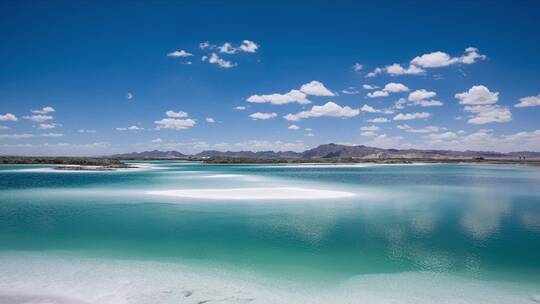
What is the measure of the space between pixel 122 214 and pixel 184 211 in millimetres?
3390

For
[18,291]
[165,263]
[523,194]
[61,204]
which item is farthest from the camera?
[523,194]

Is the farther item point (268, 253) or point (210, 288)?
point (268, 253)

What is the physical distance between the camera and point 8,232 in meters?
15.6

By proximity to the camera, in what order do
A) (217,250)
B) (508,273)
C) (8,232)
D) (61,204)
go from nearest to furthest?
1. (508,273)
2. (217,250)
3. (8,232)
4. (61,204)

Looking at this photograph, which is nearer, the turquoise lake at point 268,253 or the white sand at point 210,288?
the white sand at point 210,288

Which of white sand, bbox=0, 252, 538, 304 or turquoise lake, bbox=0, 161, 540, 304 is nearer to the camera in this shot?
white sand, bbox=0, 252, 538, 304

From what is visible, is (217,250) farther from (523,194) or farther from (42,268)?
(523,194)

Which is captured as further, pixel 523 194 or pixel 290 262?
pixel 523 194

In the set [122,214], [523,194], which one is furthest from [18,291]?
[523,194]

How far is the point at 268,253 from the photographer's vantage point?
12586mm

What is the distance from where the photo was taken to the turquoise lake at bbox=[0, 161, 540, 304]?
9.13 m

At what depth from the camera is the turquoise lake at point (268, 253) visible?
9.13m

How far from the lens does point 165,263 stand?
11.5m

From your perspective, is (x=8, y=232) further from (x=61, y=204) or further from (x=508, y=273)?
(x=508, y=273)
